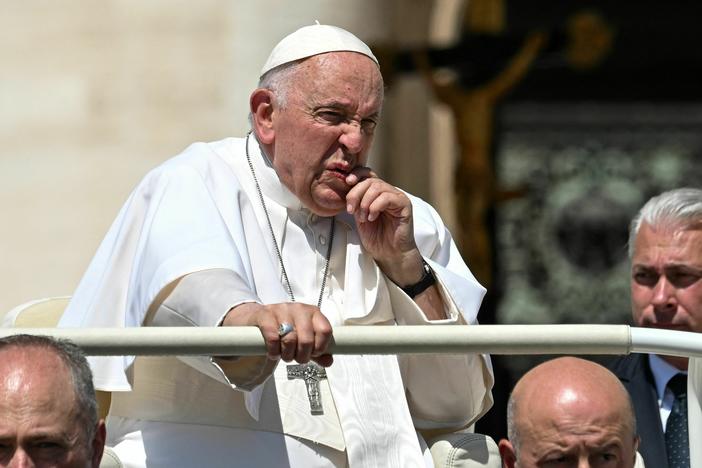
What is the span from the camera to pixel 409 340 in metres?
3.57

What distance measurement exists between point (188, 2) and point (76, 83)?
530mm

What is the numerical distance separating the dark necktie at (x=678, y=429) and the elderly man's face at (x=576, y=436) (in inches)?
28.9

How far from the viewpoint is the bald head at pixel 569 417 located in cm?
392

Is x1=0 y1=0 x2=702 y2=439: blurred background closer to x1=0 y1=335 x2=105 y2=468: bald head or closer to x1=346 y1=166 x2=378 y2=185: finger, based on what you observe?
x1=346 y1=166 x2=378 y2=185: finger

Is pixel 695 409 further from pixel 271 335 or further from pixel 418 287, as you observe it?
pixel 271 335

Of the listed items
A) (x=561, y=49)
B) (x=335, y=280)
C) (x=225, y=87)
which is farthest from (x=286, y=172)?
(x=561, y=49)

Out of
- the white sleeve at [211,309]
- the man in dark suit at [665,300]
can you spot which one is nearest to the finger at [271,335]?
the white sleeve at [211,309]

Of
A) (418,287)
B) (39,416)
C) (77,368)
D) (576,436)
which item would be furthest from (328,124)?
(39,416)

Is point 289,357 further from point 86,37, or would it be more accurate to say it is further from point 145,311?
point 86,37

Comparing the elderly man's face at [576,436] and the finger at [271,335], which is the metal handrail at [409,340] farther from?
the elderly man's face at [576,436]

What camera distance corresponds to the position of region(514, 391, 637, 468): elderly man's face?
391 cm

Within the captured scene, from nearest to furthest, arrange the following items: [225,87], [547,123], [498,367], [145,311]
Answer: [145,311] < [225,87] < [498,367] < [547,123]

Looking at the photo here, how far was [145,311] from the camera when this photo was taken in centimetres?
408

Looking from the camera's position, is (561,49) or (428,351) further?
(561,49)
